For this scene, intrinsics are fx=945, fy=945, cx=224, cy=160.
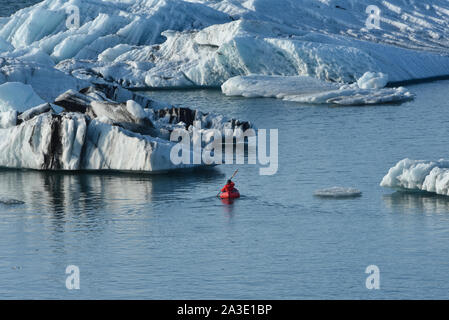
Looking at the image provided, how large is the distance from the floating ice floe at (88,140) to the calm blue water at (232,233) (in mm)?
416

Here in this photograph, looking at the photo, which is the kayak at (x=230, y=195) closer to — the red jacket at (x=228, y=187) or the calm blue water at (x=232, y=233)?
the red jacket at (x=228, y=187)

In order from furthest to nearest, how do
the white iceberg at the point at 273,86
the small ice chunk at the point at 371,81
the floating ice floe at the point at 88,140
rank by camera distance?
the small ice chunk at the point at 371,81
the white iceberg at the point at 273,86
the floating ice floe at the point at 88,140

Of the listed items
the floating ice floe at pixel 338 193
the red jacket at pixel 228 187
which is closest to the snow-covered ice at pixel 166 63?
the red jacket at pixel 228 187

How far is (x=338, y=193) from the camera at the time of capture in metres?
21.3

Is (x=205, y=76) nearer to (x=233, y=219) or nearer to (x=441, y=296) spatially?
(x=233, y=219)

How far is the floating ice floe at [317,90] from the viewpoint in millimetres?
40031

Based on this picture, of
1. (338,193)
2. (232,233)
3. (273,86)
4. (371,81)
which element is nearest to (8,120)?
(338,193)

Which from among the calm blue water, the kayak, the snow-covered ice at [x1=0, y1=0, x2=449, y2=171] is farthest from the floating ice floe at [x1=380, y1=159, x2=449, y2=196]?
the snow-covered ice at [x1=0, y1=0, x2=449, y2=171]

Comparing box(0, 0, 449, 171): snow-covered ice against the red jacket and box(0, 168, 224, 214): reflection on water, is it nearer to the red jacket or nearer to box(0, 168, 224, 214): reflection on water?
box(0, 168, 224, 214): reflection on water

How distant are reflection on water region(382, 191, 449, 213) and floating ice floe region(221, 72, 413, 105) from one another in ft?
60.7

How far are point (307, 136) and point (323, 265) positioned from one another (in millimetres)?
15362
